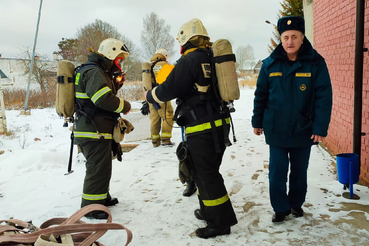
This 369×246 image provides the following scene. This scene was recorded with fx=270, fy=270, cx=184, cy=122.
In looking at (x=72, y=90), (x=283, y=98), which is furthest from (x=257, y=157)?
(x=72, y=90)

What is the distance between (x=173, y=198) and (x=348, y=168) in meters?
2.27

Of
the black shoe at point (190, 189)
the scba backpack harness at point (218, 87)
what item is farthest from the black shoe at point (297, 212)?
the black shoe at point (190, 189)

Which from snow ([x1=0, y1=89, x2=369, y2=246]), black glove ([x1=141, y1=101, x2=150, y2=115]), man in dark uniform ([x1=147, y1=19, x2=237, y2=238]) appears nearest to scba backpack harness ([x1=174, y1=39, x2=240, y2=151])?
man in dark uniform ([x1=147, y1=19, x2=237, y2=238])

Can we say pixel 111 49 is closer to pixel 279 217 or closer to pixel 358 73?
pixel 279 217

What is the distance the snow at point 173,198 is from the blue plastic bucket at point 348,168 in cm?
24

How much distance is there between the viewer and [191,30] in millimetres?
2863

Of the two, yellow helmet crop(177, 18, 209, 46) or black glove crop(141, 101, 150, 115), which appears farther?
black glove crop(141, 101, 150, 115)

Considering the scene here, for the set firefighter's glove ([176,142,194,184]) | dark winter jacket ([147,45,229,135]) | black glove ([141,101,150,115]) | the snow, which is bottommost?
the snow

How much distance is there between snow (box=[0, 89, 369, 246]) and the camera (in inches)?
108

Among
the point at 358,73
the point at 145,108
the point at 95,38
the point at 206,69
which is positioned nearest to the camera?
the point at 206,69

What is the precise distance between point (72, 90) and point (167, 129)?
359 centimetres

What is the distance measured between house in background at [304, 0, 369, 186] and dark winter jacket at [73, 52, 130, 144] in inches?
125

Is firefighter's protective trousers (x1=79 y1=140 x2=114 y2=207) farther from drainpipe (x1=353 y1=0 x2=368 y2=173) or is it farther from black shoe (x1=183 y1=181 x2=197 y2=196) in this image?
drainpipe (x1=353 y1=0 x2=368 y2=173)

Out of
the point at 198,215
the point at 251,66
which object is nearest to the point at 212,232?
the point at 198,215
